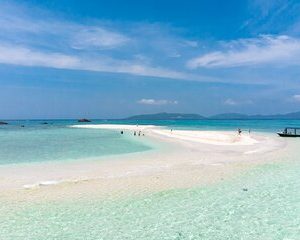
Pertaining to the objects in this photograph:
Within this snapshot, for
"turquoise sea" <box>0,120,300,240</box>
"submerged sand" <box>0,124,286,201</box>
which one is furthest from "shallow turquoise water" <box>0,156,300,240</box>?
"submerged sand" <box>0,124,286,201</box>

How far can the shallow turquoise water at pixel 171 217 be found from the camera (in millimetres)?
9039

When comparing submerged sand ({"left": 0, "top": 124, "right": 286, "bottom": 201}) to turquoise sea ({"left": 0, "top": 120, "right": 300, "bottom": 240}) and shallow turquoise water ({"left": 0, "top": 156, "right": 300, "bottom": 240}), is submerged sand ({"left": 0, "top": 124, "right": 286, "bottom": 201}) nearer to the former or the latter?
turquoise sea ({"left": 0, "top": 120, "right": 300, "bottom": 240})

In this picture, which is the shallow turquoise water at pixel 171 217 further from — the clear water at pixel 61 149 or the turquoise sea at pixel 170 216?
the clear water at pixel 61 149

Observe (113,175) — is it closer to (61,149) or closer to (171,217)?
(171,217)

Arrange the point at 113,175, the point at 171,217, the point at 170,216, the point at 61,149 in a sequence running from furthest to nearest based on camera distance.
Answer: the point at 61,149 < the point at 113,175 < the point at 170,216 < the point at 171,217

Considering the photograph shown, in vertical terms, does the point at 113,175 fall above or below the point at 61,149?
above

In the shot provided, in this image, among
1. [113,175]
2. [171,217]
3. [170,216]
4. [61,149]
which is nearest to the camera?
[171,217]

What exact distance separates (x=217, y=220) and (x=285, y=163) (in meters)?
13.0

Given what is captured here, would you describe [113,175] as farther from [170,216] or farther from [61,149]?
[61,149]

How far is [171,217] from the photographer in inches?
410

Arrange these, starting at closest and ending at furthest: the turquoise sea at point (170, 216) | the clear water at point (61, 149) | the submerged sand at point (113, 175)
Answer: the turquoise sea at point (170, 216) → the submerged sand at point (113, 175) → the clear water at point (61, 149)

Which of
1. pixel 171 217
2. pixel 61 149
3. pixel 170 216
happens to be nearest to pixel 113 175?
pixel 170 216

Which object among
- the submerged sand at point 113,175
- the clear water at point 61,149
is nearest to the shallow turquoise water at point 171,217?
the submerged sand at point 113,175

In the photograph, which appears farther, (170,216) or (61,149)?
(61,149)
